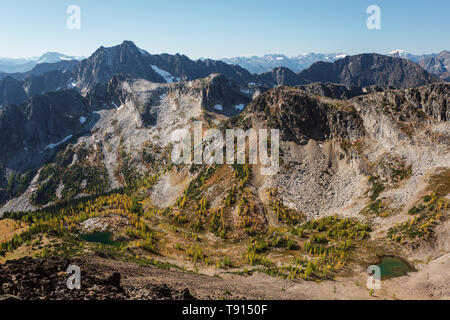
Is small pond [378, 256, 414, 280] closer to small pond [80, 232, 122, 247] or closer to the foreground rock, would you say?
the foreground rock

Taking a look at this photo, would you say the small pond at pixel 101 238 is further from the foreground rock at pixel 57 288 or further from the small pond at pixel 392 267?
the small pond at pixel 392 267

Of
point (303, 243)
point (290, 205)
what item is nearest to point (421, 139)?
point (290, 205)

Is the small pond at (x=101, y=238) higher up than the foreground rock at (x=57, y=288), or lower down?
lower down

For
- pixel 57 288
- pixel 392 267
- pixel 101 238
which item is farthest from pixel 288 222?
pixel 57 288

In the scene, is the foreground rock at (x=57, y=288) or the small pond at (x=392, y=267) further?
the small pond at (x=392, y=267)

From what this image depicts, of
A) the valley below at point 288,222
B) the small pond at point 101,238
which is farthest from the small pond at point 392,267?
the small pond at point 101,238

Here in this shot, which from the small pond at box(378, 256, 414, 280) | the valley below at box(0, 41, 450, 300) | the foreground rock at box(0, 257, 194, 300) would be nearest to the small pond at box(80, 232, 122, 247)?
the valley below at box(0, 41, 450, 300)

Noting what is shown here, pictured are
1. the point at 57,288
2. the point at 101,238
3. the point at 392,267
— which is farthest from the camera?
the point at 101,238

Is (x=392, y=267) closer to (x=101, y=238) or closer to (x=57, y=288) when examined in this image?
(x=57, y=288)
